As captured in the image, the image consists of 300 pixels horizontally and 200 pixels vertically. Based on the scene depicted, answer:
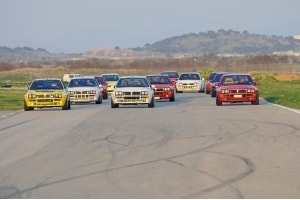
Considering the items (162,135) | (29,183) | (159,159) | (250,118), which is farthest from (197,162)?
(250,118)

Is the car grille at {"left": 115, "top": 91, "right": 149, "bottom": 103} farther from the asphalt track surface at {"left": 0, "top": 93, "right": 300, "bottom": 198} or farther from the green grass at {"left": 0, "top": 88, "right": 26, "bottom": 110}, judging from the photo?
the asphalt track surface at {"left": 0, "top": 93, "right": 300, "bottom": 198}

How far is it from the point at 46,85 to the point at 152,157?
22.6 meters

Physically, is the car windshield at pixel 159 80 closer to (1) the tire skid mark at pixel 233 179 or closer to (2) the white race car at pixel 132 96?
(2) the white race car at pixel 132 96

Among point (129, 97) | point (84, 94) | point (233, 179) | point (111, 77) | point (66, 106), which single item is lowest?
point (111, 77)

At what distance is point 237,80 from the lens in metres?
40.8

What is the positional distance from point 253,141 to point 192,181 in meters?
6.93

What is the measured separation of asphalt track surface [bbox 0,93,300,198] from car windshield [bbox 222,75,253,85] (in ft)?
35.0

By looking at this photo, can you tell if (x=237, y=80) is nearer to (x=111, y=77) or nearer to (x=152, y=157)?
(x=111, y=77)

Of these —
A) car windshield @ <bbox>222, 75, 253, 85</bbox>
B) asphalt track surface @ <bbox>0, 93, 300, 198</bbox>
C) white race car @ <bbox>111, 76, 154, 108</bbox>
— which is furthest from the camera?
car windshield @ <bbox>222, 75, 253, 85</bbox>

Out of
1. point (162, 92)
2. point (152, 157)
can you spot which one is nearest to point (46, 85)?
point (162, 92)

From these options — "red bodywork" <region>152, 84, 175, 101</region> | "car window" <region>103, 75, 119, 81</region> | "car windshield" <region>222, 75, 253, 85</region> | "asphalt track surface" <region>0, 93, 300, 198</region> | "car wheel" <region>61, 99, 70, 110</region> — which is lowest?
"car window" <region>103, 75, 119, 81</region>

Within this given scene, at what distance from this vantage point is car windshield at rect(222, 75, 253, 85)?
40.3 m

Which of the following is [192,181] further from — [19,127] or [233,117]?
[233,117]

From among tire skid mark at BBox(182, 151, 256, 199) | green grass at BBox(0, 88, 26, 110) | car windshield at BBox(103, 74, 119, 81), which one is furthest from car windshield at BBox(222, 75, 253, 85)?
tire skid mark at BBox(182, 151, 256, 199)
